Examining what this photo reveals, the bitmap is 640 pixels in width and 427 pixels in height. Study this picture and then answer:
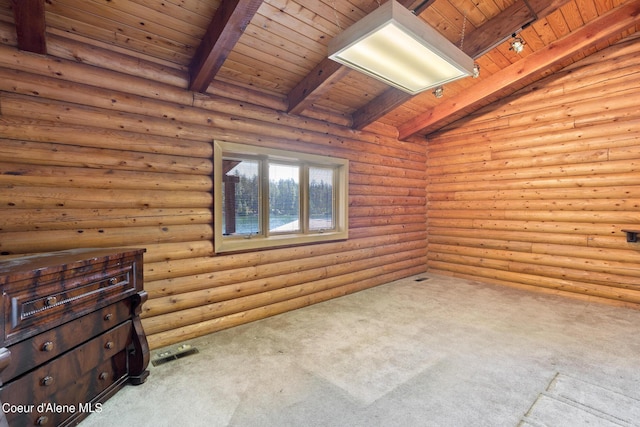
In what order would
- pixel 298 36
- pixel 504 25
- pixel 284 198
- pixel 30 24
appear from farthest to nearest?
pixel 284 198 < pixel 504 25 < pixel 298 36 < pixel 30 24

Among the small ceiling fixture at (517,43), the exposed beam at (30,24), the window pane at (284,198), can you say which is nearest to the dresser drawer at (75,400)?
the window pane at (284,198)

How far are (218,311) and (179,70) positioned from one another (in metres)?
2.51

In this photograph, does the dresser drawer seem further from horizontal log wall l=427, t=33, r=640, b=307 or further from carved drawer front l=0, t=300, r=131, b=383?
horizontal log wall l=427, t=33, r=640, b=307

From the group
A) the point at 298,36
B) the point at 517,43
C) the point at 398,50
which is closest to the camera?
the point at 398,50

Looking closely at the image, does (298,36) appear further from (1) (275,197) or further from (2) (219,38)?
(1) (275,197)

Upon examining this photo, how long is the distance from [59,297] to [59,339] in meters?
0.25

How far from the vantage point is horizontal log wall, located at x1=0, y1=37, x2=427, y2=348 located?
7.31 ft

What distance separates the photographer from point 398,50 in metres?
2.30

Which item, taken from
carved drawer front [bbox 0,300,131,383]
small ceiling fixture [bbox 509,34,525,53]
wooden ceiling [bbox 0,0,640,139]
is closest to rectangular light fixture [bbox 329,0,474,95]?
wooden ceiling [bbox 0,0,640,139]

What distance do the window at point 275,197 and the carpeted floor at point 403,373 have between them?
104 cm

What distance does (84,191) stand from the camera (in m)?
2.45

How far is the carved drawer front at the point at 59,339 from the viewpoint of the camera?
147 cm

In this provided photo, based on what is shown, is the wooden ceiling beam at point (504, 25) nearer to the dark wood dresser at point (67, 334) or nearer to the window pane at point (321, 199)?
the window pane at point (321, 199)

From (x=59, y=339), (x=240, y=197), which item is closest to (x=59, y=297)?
(x=59, y=339)
